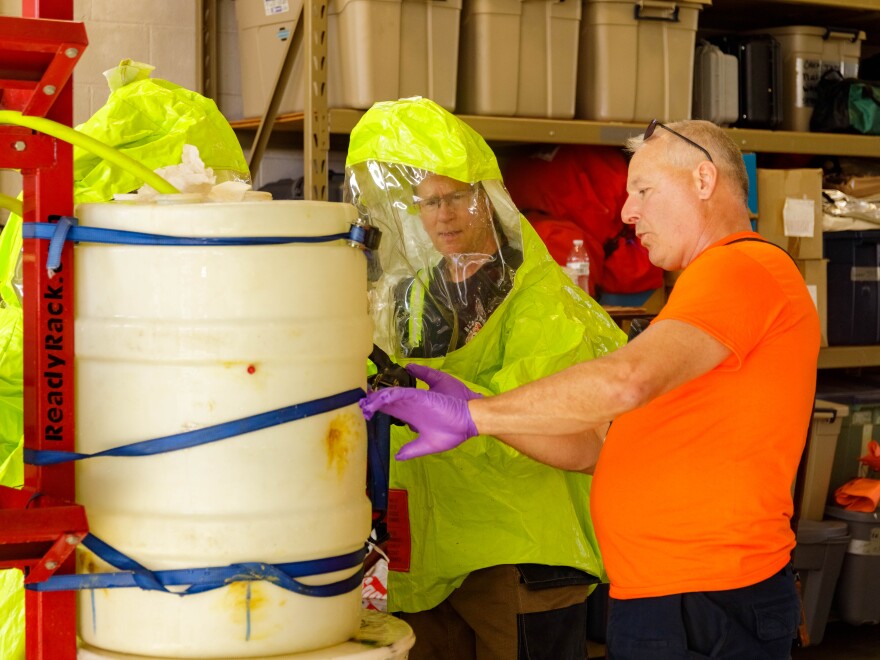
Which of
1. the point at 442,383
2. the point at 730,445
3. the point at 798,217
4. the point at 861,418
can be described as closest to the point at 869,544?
the point at 861,418

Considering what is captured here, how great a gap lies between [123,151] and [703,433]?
3.74 ft

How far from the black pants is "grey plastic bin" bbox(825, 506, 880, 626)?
2.70 meters

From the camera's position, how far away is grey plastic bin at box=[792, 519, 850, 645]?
409 cm

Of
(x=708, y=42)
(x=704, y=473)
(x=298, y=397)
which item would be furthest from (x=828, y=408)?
(x=298, y=397)

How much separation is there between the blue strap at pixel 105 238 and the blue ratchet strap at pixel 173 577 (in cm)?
32

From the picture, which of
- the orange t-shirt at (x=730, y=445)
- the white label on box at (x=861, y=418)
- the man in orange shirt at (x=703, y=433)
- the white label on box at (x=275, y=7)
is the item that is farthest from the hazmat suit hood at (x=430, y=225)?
the white label on box at (x=861, y=418)

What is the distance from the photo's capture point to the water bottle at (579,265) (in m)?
3.63

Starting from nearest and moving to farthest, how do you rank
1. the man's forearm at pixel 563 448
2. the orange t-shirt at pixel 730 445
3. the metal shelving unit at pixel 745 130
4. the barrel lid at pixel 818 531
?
the orange t-shirt at pixel 730 445
the man's forearm at pixel 563 448
the metal shelving unit at pixel 745 130
the barrel lid at pixel 818 531

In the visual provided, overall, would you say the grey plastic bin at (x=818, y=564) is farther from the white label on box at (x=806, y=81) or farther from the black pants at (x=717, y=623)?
the black pants at (x=717, y=623)

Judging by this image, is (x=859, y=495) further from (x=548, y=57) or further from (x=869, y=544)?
(x=548, y=57)

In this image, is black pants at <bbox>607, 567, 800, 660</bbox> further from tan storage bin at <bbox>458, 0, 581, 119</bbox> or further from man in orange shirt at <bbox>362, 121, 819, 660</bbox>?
tan storage bin at <bbox>458, 0, 581, 119</bbox>

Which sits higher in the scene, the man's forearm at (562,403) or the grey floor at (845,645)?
the man's forearm at (562,403)

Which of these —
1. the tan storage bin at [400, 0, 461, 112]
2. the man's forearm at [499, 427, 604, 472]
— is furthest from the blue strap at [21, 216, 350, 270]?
the tan storage bin at [400, 0, 461, 112]

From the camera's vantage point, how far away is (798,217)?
4160mm
